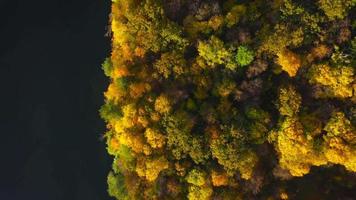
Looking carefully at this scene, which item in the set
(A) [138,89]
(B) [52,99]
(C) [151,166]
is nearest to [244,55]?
(A) [138,89]

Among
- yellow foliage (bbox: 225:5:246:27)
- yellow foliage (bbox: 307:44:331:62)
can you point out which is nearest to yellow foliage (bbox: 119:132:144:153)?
yellow foliage (bbox: 225:5:246:27)

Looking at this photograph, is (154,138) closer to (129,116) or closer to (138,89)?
(129,116)

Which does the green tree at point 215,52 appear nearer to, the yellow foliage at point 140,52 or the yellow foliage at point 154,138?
the yellow foliage at point 140,52

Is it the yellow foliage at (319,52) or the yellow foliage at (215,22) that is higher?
the yellow foliage at (215,22)

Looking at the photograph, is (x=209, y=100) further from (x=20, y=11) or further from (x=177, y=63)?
(x=20, y=11)

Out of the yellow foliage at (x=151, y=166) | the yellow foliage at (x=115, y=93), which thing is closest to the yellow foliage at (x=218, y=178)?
the yellow foliage at (x=151, y=166)

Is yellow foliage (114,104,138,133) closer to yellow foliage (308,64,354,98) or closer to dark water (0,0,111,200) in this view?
dark water (0,0,111,200)

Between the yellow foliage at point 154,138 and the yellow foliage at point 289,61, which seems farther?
the yellow foliage at point 154,138
